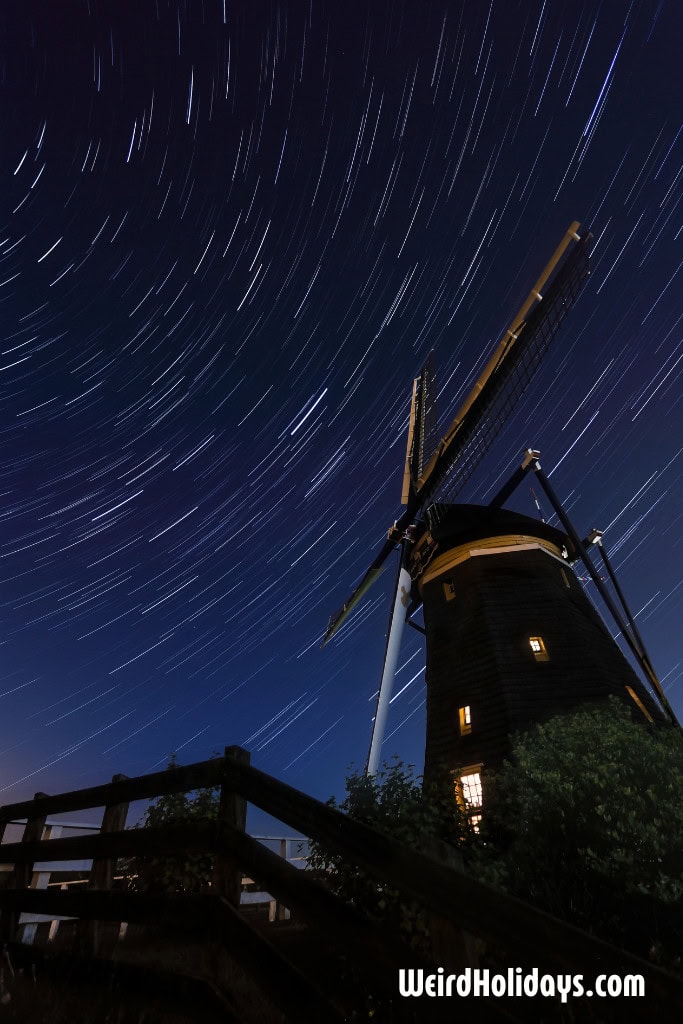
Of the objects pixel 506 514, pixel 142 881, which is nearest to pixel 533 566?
pixel 506 514

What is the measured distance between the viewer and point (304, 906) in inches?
93.4

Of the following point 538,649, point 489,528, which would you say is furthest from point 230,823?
point 489,528

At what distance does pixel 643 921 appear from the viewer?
9438 millimetres

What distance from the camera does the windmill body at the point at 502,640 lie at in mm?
14859

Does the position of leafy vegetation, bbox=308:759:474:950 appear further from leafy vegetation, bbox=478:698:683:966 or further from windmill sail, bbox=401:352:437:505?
windmill sail, bbox=401:352:437:505

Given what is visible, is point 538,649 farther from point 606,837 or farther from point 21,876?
point 21,876

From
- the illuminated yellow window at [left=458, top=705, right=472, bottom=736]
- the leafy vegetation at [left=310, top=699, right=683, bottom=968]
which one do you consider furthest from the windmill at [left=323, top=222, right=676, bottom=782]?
the leafy vegetation at [left=310, top=699, right=683, bottom=968]

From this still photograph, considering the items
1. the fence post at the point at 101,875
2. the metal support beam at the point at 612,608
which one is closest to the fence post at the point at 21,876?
the fence post at the point at 101,875

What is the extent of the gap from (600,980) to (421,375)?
30779mm

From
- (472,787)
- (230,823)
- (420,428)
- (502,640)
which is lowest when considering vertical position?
(230,823)

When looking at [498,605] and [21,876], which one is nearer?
[21,876]

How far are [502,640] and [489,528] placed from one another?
463 centimetres

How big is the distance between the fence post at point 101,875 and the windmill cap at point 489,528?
55.1 ft

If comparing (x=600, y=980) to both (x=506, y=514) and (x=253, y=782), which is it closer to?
(x=253, y=782)
